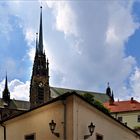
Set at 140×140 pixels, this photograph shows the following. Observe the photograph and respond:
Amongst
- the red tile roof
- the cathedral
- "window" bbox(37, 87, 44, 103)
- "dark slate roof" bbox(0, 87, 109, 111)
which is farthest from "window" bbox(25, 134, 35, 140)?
"window" bbox(37, 87, 44, 103)

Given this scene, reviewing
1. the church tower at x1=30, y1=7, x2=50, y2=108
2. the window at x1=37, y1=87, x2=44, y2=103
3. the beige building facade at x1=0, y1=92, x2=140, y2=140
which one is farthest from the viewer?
the window at x1=37, y1=87, x2=44, y2=103

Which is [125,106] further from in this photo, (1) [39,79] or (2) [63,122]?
(1) [39,79]

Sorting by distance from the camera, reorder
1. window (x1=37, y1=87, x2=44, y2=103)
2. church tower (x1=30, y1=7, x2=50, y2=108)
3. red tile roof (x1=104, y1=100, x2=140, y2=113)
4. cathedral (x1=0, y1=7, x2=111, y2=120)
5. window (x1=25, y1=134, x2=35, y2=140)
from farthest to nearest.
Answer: window (x1=37, y1=87, x2=44, y2=103)
church tower (x1=30, y1=7, x2=50, y2=108)
cathedral (x1=0, y1=7, x2=111, y2=120)
red tile roof (x1=104, y1=100, x2=140, y2=113)
window (x1=25, y1=134, x2=35, y2=140)

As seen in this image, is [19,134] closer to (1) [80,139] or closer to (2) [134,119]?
(1) [80,139]

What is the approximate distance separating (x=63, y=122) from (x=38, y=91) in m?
124

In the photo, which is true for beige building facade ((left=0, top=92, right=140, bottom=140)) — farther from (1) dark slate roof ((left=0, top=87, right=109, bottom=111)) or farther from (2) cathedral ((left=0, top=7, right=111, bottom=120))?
(1) dark slate roof ((left=0, top=87, right=109, bottom=111))

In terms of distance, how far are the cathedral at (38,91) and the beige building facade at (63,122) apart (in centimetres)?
10267

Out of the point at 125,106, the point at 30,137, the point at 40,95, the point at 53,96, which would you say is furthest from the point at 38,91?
the point at 30,137

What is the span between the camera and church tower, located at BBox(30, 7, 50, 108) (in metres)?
147

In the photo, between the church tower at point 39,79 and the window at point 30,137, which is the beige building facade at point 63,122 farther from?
the church tower at point 39,79

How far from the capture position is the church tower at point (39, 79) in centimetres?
14738

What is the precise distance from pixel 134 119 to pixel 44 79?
71.4 meters

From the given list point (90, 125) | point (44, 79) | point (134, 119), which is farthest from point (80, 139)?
point (44, 79)

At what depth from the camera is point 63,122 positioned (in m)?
26.3
